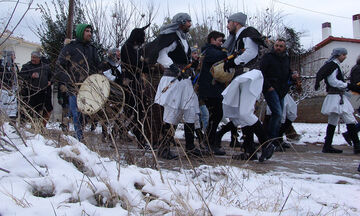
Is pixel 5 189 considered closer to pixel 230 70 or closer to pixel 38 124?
pixel 38 124

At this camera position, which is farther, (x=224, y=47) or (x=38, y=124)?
(x=224, y=47)

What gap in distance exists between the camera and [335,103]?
6.07 meters

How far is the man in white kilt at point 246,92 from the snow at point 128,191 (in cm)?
116

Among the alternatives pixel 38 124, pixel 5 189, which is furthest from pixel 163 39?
pixel 5 189

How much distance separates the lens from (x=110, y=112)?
335 centimetres

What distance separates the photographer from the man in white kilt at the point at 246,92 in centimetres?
424

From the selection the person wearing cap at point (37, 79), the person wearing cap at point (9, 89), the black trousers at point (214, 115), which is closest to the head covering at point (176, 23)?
the black trousers at point (214, 115)

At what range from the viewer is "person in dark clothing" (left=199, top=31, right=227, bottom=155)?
5117 millimetres

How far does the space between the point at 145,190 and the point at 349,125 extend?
486 centimetres

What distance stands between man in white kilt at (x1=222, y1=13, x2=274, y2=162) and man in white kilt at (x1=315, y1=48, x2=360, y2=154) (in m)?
2.21

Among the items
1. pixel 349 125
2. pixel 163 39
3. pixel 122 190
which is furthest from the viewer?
pixel 349 125

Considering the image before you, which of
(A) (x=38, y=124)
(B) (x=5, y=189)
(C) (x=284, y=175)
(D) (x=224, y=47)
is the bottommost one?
(C) (x=284, y=175)

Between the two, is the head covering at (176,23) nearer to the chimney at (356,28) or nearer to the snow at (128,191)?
the snow at (128,191)

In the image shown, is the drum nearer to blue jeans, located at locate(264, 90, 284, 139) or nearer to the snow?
blue jeans, located at locate(264, 90, 284, 139)
